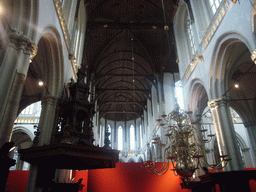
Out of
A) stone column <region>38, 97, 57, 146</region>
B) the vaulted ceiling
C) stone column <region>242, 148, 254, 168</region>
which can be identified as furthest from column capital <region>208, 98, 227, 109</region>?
stone column <region>242, 148, 254, 168</region>

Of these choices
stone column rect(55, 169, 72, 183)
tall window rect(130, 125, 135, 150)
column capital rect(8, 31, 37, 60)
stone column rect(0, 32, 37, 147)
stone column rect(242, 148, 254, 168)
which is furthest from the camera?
tall window rect(130, 125, 135, 150)

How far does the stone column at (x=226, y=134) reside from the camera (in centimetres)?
725

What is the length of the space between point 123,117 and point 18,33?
93.0ft

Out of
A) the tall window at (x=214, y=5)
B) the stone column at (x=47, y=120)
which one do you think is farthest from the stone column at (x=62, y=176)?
the tall window at (x=214, y=5)

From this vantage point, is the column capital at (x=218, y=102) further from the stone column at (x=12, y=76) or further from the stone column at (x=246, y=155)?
the stone column at (x=246, y=155)

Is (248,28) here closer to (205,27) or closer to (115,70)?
(205,27)

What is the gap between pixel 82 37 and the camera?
13398mm

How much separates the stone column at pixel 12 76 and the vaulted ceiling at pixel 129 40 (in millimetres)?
9014

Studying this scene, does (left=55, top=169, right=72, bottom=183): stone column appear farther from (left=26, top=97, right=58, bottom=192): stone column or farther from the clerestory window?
the clerestory window

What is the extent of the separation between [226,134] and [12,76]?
7.36 m

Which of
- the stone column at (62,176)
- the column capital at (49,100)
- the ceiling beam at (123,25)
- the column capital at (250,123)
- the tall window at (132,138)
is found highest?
the ceiling beam at (123,25)

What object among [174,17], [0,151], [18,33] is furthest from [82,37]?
[0,151]

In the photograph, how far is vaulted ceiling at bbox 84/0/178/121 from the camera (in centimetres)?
1444

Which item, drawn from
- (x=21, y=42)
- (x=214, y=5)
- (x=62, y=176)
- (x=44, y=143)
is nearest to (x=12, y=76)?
(x=21, y=42)
